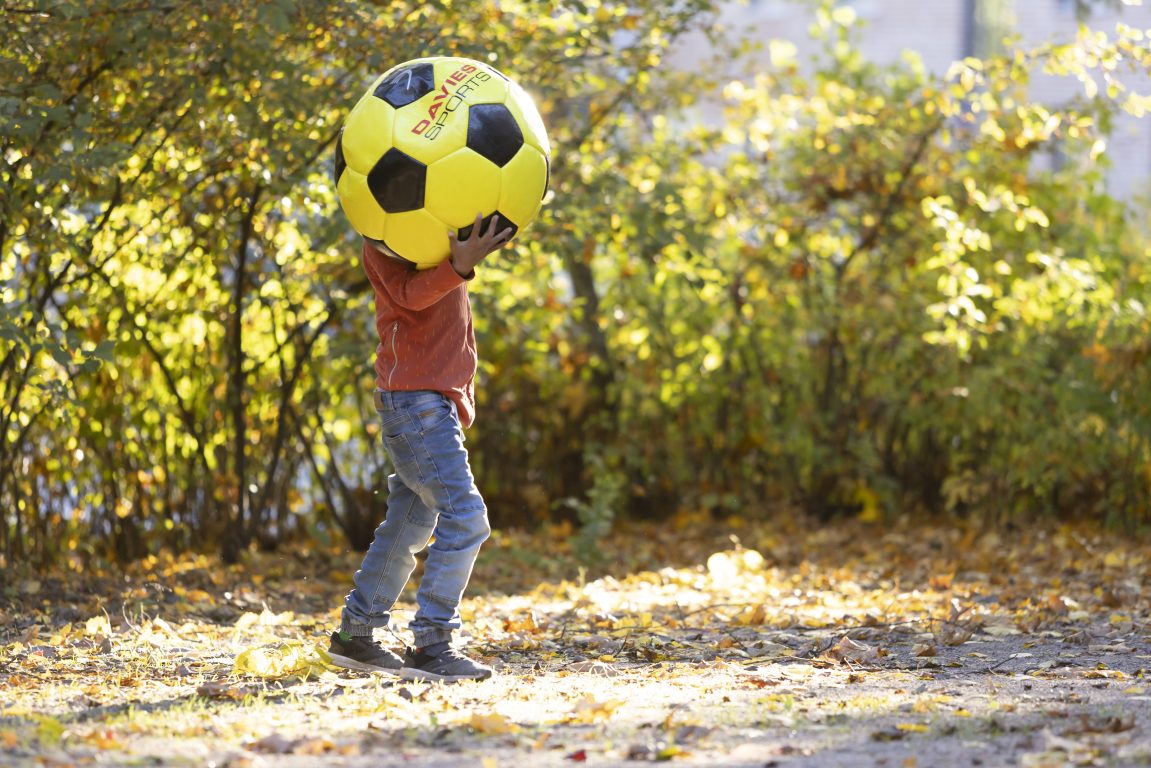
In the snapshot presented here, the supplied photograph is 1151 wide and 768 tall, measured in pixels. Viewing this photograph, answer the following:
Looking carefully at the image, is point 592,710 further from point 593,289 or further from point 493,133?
point 593,289

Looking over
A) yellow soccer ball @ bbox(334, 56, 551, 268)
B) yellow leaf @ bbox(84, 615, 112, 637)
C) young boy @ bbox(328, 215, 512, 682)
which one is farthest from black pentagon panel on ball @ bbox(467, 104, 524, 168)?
yellow leaf @ bbox(84, 615, 112, 637)

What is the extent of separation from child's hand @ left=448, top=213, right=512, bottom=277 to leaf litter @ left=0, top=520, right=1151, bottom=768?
1.24 meters

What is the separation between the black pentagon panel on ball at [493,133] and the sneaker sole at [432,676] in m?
1.54

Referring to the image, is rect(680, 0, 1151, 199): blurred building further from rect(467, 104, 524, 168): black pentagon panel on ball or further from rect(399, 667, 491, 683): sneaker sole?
rect(399, 667, 491, 683): sneaker sole

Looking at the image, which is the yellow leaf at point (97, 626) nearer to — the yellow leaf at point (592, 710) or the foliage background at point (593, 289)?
A: the foliage background at point (593, 289)

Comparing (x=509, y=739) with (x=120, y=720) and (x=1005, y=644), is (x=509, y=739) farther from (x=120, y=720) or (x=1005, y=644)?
(x=1005, y=644)

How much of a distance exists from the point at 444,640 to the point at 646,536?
13.6ft

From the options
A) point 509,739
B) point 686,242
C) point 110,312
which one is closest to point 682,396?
point 686,242

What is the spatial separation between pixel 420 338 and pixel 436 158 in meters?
0.56

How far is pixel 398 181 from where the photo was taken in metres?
3.93

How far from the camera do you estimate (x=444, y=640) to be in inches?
167

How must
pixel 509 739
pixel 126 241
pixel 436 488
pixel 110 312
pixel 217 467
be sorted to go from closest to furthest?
pixel 509 739 → pixel 436 488 → pixel 126 241 → pixel 110 312 → pixel 217 467

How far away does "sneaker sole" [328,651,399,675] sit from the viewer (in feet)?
14.1

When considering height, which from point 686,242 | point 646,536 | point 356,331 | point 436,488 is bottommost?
point 646,536
